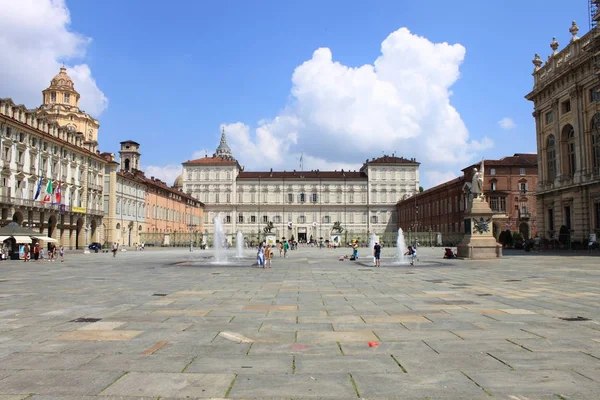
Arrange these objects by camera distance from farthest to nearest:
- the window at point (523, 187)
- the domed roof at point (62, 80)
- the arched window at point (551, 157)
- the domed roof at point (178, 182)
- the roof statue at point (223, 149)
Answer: the roof statue at point (223, 149) → the domed roof at point (178, 182) → the domed roof at point (62, 80) → the window at point (523, 187) → the arched window at point (551, 157)

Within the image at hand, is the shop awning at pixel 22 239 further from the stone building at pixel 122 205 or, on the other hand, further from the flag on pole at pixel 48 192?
the stone building at pixel 122 205

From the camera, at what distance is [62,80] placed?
78.3m

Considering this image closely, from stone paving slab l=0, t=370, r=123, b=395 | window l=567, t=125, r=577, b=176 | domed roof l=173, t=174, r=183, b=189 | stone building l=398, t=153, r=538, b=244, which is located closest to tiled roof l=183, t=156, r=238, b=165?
domed roof l=173, t=174, r=183, b=189

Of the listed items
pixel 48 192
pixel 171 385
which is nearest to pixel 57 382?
pixel 171 385

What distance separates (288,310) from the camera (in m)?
10.4

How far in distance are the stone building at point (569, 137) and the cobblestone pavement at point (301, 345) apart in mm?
35399

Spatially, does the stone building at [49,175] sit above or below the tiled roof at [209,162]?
below

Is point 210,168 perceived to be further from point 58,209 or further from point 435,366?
point 435,366

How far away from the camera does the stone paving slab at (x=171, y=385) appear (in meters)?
4.82

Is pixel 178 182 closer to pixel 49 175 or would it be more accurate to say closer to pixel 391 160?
pixel 391 160

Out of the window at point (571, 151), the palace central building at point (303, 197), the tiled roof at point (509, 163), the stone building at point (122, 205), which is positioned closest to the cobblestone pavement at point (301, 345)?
the window at point (571, 151)

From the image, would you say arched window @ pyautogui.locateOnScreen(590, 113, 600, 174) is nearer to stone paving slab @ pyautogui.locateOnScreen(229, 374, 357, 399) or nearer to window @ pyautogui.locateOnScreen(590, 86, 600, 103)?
window @ pyautogui.locateOnScreen(590, 86, 600, 103)

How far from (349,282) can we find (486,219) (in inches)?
649

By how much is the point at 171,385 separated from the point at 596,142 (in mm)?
47447
